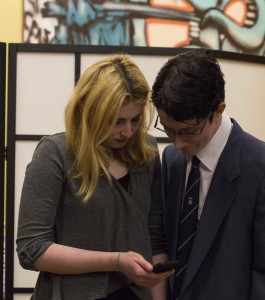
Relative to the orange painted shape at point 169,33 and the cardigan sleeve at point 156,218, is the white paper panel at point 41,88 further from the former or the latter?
the orange painted shape at point 169,33

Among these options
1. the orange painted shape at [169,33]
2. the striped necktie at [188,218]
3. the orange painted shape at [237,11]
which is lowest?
the striped necktie at [188,218]

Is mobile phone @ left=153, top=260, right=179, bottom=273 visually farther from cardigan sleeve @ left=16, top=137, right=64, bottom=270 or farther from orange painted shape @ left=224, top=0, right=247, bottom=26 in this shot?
orange painted shape @ left=224, top=0, right=247, bottom=26

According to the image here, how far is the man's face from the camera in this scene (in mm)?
1302

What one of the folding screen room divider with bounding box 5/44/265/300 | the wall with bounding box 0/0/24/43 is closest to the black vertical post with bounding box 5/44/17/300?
the folding screen room divider with bounding box 5/44/265/300

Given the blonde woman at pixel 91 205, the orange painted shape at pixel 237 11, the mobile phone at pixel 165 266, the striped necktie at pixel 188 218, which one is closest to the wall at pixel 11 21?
the orange painted shape at pixel 237 11

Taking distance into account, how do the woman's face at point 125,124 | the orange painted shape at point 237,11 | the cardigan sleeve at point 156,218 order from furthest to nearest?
the orange painted shape at point 237,11 → the cardigan sleeve at point 156,218 → the woman's face at point 125,124

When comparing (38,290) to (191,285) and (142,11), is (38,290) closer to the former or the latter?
(191,285)

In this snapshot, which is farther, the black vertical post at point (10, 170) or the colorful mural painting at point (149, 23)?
the colorful mural painting at point (149, 23)

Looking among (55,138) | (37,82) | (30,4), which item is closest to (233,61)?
(37,82)

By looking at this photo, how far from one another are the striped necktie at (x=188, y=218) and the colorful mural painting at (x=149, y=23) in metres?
2.64

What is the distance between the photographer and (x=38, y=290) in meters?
1.42

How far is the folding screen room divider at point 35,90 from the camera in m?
2.48

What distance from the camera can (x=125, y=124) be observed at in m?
1.40

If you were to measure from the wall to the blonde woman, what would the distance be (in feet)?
8.66
